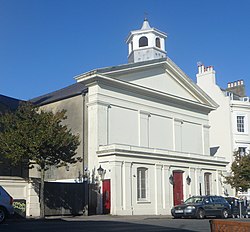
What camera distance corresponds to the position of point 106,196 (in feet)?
95.9

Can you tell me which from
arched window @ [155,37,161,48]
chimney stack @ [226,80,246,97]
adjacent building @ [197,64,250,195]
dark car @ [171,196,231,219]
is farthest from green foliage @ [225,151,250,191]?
chimney stack @ [226,80,246,97]

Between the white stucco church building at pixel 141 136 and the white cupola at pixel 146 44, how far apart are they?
4.82 meters

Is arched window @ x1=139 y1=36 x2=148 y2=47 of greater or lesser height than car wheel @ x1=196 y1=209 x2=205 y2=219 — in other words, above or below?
above

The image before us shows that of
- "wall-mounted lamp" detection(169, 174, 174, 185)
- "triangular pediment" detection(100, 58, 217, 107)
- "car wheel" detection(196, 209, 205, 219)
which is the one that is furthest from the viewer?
"triangular pediment" detection(100, 58, 217, 107)

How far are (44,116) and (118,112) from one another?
9052 millimetres

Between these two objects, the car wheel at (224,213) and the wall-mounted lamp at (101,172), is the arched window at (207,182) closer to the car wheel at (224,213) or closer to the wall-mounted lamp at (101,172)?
the car wheel at (224,213)

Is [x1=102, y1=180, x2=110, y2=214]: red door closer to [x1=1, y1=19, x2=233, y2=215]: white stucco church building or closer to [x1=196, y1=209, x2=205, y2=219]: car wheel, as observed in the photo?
[x1=1, y1=19, x2=233, y2=215]: white stucco church building

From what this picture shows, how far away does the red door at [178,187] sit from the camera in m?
33.8

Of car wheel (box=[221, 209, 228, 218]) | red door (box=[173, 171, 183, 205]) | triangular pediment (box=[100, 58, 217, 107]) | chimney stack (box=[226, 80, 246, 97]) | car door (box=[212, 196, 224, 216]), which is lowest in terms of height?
car wheel (box=[221, 209, 228, 218])

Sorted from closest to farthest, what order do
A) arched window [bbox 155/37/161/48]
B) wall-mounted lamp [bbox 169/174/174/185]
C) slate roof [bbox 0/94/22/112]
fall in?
slate roof [bbox 0/94/22/112]
wall-mounted lamp [bbox 169/174/174/185]
arched window [bbox 155/37/161/48]

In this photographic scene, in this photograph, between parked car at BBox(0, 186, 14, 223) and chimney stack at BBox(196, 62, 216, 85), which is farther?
chimney stack at BBox(196, 62, 216, 85)

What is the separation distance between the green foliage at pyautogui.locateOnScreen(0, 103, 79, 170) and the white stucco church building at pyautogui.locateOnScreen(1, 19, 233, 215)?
209 inches

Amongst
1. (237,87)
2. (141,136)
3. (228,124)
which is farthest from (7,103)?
(237,87)

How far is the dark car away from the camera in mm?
25969
